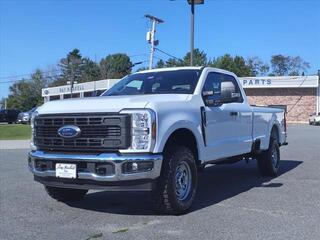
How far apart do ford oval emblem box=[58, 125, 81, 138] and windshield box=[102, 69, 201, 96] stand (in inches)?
71.1

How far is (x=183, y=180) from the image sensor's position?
24.5 feet

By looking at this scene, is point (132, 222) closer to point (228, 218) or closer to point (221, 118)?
point (228, 218)

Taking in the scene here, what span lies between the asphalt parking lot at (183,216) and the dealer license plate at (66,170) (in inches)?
23.5

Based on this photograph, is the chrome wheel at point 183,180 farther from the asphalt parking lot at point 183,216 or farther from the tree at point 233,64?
the tree at point 233,64

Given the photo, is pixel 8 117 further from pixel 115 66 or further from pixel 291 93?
pixel 115 66

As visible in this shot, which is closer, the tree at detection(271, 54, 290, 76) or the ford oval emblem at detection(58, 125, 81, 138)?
the ford oval emblem at detection(58, 125, 81, 138)

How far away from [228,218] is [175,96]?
1902 mm

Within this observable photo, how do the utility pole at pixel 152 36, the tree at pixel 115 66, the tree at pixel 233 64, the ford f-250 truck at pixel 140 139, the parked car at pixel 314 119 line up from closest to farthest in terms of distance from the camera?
1. the ford f-250 truck at pixel 140 139
2. the utility pole at pixel 152 36
3. the parked car at pixel 314 119
4. the tree at pixel 233 64
5. the tree at pixel 115 66

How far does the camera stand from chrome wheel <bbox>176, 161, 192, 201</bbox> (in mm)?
7285

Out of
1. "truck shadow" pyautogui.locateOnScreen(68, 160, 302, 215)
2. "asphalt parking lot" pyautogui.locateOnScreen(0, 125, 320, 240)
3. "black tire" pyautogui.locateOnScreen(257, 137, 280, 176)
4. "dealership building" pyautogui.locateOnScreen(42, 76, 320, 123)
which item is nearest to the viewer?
"asphalt parking lot" pyautogui.locateOnScreen(0, 125, 320, 240)

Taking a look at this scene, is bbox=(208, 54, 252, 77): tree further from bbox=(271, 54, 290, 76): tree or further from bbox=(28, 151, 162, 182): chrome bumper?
bbox=(28, 151, 162, 182): chrome bumper

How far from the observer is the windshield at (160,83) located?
8375 mm

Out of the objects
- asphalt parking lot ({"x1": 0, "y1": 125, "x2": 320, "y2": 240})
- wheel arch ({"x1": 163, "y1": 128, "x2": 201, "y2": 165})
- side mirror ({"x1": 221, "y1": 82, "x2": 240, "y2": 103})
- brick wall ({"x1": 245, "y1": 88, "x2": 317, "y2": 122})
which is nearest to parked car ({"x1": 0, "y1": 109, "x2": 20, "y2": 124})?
brick wall ({"x1": 245, "y1": 88, "x2": 317, "y2": 122})

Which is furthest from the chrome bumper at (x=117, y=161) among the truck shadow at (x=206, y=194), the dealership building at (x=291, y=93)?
the dealership building at (x=291, y=93)
